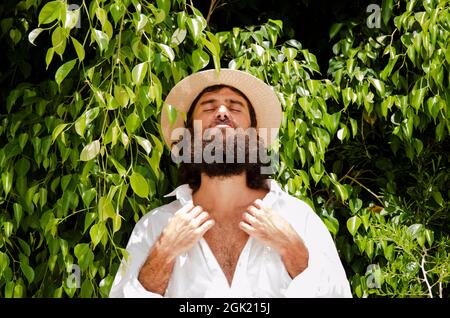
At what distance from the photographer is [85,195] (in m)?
1.93

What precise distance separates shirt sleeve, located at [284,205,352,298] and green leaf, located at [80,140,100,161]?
608 millimetres

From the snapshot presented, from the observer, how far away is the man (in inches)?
71.2

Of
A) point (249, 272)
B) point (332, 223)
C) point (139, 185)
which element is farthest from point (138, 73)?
point (332, 223)

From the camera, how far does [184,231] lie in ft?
5.93

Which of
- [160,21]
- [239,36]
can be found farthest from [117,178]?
[239,36]

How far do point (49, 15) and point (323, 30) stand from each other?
1.20m

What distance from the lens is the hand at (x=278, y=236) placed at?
1.80 meters

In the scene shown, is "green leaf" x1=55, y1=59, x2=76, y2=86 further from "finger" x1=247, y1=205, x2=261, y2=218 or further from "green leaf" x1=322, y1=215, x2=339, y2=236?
"green leaf" x1=322, y1=215, x2=339, y2=236

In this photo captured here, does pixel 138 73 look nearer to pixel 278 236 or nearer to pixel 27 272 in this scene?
pixel 278 236

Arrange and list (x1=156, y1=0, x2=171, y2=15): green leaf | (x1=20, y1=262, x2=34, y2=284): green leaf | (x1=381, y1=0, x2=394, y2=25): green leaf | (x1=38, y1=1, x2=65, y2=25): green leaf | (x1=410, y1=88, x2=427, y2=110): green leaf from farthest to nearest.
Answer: (x1=381, y1=0, x2=394, y2=25): green leaf, (x1=410, y1=88, x2=427, y2=110): green leaf, (x1=20, y1=262, x2=34, y2=284): green leaf, (x1=156, y1=0, x2=171, y2=15): green leaf, (x1=38, y1=1, x2=65, y2=25): green leaf

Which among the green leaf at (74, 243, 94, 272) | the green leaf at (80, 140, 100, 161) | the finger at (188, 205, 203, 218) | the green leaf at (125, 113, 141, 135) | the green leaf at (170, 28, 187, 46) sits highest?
the green leaf at (170, 28, 187, 46)

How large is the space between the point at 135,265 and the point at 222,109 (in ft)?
1.59

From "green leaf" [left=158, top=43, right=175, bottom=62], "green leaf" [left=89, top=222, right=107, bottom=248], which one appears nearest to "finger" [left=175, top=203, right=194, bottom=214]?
"green leaf" [left=89, top=222, right=107, bottom=248]

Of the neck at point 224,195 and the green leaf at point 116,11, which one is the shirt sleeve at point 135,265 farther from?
the green leaf at point 116,11
